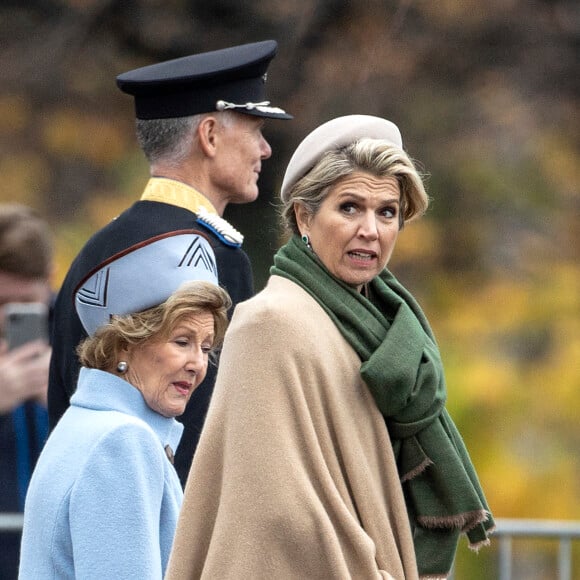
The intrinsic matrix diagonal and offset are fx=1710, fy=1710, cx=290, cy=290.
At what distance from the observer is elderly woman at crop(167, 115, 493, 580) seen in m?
3.46

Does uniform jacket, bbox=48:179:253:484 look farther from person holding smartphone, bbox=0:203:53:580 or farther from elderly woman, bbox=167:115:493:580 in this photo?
elderly woman, bbox=167:115:493:580

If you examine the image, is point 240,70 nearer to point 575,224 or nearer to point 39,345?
point 39,345

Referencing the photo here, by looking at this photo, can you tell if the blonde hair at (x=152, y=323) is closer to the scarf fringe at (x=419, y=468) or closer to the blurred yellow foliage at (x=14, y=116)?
the scarf fringe at (x=419, y=468)

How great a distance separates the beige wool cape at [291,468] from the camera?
136 inches

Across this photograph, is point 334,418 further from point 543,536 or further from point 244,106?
point 543,536

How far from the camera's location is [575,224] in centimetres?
1070

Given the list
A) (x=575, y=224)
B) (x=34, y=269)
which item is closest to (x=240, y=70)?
(x=34, y=269)

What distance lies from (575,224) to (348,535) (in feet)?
24.6

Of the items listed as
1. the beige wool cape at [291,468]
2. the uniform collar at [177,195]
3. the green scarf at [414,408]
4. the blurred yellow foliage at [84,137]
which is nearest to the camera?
the beige wool cape at [291,468]

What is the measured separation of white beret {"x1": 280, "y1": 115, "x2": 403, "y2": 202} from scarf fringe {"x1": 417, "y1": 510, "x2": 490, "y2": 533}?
0.79 m

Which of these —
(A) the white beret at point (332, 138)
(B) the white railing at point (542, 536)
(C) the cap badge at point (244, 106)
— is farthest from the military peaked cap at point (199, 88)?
(B) the white railing at point (542, 536)

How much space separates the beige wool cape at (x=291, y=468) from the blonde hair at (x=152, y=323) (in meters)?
0.36

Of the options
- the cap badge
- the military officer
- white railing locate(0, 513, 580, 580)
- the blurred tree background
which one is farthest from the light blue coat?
the blurred tree background

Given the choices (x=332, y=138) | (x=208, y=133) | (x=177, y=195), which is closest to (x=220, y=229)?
(x=177, y=195)
